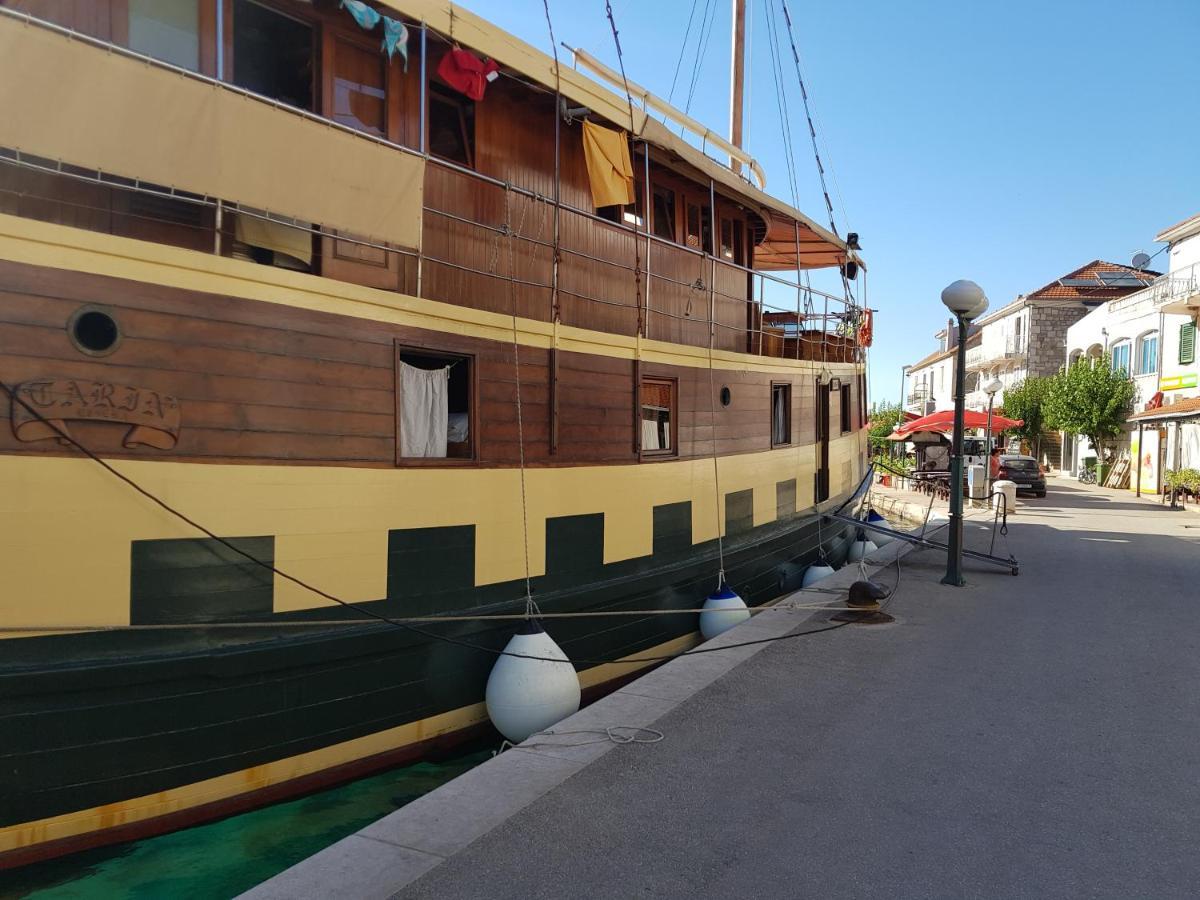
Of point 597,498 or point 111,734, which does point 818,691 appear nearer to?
point 597,498

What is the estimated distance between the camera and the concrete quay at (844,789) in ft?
9.63

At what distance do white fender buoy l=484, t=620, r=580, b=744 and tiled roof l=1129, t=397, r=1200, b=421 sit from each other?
23.9 metres

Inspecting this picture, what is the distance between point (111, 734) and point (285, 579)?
1086 mm

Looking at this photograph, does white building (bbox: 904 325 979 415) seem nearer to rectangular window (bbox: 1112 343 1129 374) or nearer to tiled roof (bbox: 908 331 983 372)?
tiled roof (bbox: 908 331 983 372)

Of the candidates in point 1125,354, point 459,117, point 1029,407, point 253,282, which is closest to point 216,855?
point 253,282

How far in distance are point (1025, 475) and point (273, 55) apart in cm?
2405

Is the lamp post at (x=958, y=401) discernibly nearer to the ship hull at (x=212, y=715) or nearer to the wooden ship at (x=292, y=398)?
the wooden ship at (x=292, y=398)

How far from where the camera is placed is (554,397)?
20.4 ft

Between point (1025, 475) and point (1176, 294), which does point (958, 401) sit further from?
point (1176, 294)

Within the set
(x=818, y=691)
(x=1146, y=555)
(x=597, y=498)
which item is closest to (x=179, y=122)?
(x=597, y=498)

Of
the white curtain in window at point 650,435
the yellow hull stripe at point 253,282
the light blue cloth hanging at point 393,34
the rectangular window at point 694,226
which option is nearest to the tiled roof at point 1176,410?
the rectangular window at point 694,226

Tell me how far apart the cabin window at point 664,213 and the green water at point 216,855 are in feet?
20.0

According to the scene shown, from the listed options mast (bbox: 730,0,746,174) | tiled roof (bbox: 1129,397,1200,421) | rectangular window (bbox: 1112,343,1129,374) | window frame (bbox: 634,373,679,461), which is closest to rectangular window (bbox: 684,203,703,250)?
window frame (bbox: 634,373,679,461)

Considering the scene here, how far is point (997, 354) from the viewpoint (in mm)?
46719
